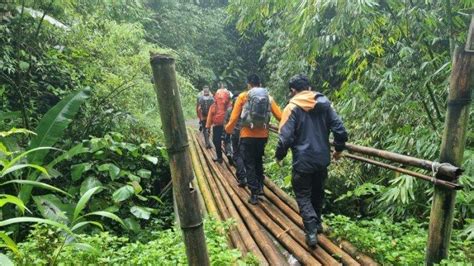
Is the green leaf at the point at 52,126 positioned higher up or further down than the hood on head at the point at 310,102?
further down

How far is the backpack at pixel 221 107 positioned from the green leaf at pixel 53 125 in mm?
2923

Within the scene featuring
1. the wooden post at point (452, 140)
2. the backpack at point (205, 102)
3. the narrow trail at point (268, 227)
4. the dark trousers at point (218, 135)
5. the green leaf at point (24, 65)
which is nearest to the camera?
the wooden post at point (452, 140)

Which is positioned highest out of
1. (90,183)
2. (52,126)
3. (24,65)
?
(24,65)

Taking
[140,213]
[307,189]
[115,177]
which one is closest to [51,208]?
[115,177]

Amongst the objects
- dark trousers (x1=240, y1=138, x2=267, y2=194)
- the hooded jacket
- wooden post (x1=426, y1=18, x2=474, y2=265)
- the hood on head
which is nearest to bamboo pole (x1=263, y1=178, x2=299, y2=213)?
dark trousers (x1=240, y1=138, x2=267, y2=194)

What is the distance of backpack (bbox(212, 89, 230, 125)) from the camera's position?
25.0ft

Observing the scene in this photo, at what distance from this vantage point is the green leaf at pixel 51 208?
461 cm

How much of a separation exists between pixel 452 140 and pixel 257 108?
2608 mm

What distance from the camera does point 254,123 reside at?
16.5ft

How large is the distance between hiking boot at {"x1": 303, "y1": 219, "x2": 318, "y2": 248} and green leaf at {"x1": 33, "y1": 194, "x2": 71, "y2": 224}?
2.80 metres

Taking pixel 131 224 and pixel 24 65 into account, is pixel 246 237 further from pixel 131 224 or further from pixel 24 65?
pixel 24 65

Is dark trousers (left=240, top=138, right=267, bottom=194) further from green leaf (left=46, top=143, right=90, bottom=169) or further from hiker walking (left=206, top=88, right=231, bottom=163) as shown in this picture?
hiker walking (left=206, top=88, right=231, bottom=163)

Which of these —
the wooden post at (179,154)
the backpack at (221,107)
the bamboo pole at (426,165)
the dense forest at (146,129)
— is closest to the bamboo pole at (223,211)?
the dense forest at (146,129)

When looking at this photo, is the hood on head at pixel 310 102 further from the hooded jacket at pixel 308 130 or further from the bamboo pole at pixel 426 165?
the bamboo pole at pixel 426 165
